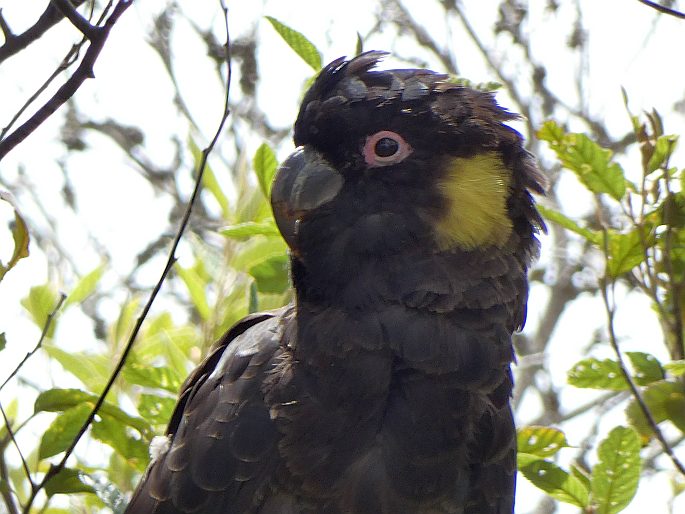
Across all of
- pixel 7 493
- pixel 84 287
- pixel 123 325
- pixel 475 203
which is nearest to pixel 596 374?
pixel 475 203

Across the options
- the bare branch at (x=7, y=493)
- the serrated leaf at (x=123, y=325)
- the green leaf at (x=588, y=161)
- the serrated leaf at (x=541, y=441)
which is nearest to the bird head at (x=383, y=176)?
the green leaf at (x=588, y=161)

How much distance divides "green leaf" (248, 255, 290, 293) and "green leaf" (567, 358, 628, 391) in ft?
3.30

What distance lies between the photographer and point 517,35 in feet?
20.4

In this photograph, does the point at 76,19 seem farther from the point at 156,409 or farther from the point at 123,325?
the point at 123,325

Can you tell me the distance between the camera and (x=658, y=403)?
2.95 m

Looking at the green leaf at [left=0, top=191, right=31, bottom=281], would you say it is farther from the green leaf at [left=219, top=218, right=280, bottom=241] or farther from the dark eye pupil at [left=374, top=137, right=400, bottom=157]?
the dark eye pupil at [left=374, top=137, right=400, bottom=157]

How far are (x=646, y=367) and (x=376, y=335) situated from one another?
0.92 metres

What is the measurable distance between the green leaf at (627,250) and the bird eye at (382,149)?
824mm

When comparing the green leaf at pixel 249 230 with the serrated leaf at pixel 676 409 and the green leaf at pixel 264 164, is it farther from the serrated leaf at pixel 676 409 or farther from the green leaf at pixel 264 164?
the serrated leaf at pixel 676 409

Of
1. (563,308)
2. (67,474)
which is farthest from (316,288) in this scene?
(563,308)

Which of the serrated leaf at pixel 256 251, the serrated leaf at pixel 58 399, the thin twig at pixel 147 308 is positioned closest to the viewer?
the thin twig at pixel 147 308

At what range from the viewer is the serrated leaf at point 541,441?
117 inches

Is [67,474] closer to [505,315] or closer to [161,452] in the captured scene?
[161,452]

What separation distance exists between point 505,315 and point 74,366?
1.55m
